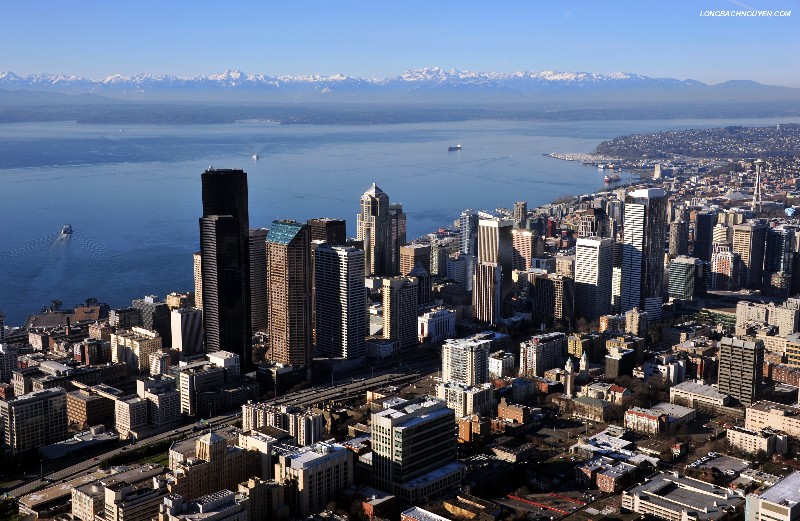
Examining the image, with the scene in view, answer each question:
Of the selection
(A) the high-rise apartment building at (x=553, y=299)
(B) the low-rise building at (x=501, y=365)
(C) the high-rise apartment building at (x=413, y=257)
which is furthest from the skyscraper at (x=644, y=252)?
(C) the high-rise apartment building at (x=413, y=257)

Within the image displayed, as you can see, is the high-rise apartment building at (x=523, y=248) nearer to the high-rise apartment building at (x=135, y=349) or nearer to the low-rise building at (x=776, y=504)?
the high-rise apartment building at (x=135, y=349)

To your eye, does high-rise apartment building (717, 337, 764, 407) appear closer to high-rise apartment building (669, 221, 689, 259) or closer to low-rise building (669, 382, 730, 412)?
low-rise building (669, 382, 730, 412)

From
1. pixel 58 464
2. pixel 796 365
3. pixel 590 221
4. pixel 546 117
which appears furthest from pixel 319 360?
pixel 546 117

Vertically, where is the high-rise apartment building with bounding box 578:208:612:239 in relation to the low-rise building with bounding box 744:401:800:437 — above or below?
above

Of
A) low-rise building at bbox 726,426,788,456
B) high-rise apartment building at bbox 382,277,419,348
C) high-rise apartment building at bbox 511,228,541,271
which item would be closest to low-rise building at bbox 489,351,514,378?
high-rise apartment building at bbox 382,277,419,348

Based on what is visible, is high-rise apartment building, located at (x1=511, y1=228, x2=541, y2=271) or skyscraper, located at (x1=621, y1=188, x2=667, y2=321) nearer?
skyscraper, located at (x1=621, y1=188, x2=667, y2=321)

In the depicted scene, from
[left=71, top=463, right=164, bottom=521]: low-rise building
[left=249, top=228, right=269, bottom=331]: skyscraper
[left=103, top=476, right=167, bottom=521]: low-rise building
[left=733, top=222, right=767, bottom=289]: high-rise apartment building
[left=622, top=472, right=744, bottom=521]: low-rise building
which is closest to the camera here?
[left=103, top=476, right=167, bottom=521]: low-rise building

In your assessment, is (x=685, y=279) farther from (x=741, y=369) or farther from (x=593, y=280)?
A: (x=741, y=369)

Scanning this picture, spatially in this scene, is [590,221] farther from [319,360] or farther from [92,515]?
[92,515]
